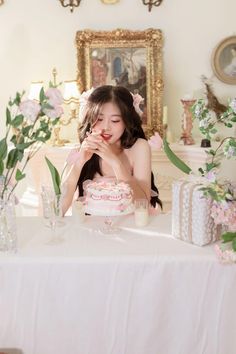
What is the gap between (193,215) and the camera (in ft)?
4.66

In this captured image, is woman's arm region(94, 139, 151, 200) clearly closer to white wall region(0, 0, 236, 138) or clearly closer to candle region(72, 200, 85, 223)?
candle region(72, 200, 85, 223)

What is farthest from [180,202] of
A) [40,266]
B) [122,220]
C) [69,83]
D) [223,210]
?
[69,83]

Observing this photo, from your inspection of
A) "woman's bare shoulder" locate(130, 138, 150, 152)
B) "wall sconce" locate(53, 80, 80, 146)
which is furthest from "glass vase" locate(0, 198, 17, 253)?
"wall sconce" locate(53, 80, 80, 146)

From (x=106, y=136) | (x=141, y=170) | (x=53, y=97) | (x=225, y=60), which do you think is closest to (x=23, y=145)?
(x=53, y=97)

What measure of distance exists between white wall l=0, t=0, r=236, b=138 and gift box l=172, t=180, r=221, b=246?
2643mm

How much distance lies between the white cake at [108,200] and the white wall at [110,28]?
8.34 feet

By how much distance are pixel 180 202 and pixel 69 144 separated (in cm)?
256

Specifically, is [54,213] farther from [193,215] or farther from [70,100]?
[70,100]

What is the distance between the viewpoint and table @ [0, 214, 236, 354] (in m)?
1.36

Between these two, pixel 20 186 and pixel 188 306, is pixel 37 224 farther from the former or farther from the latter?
pixel 20 186

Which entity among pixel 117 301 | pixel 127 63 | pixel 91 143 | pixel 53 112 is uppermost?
pixel 127 63

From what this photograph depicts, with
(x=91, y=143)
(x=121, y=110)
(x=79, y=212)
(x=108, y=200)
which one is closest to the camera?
(x=108, y=200)

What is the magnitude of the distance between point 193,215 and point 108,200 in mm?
325

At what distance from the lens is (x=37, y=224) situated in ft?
5.52
